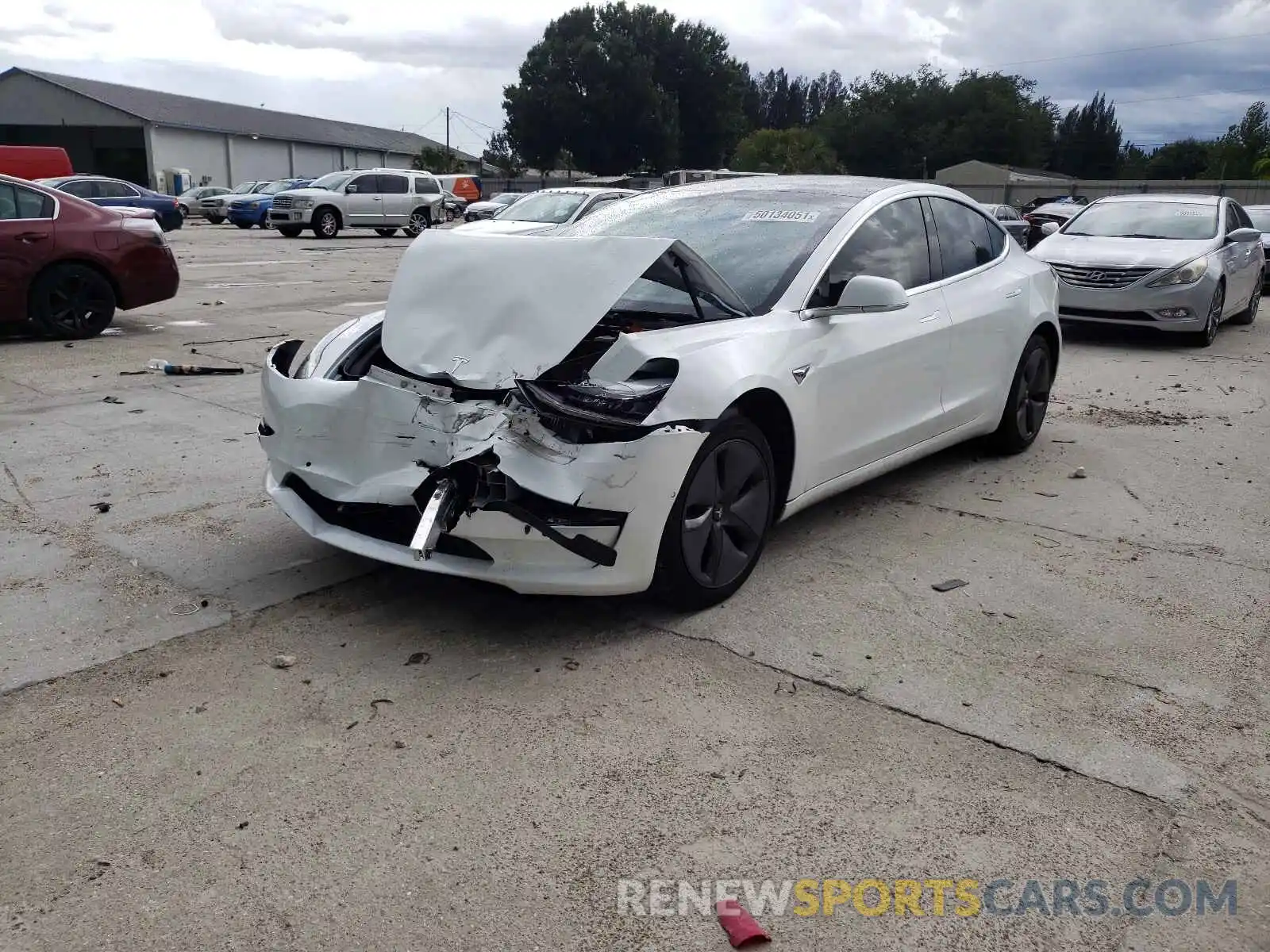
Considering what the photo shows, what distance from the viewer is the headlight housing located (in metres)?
11.3

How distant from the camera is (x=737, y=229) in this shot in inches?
205

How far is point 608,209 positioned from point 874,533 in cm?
223

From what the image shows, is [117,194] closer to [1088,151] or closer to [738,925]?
[738,925]

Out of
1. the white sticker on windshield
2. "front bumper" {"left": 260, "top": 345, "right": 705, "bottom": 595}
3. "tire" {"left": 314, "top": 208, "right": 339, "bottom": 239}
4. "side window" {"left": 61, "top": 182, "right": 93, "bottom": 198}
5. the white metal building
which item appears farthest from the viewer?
the white metal building

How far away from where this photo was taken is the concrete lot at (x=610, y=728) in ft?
8.57

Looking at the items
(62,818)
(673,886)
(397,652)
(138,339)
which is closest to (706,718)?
(673,886)

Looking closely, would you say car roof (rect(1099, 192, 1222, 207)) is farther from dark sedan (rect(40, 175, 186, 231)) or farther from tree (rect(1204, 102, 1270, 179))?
tree (rect(1204, 102, 1270, 179))

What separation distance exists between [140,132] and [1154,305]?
56.1 m

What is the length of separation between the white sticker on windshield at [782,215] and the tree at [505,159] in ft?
261

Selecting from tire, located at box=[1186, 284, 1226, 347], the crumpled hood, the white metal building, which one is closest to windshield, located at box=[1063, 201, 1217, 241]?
the crumpled hood

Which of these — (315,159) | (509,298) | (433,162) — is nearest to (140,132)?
(315,159)

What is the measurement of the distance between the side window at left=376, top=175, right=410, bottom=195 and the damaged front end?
94.6 feet

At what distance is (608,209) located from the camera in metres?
5.93

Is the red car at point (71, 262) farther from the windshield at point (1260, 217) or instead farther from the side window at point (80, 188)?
the windshield at point (1260, 217)
